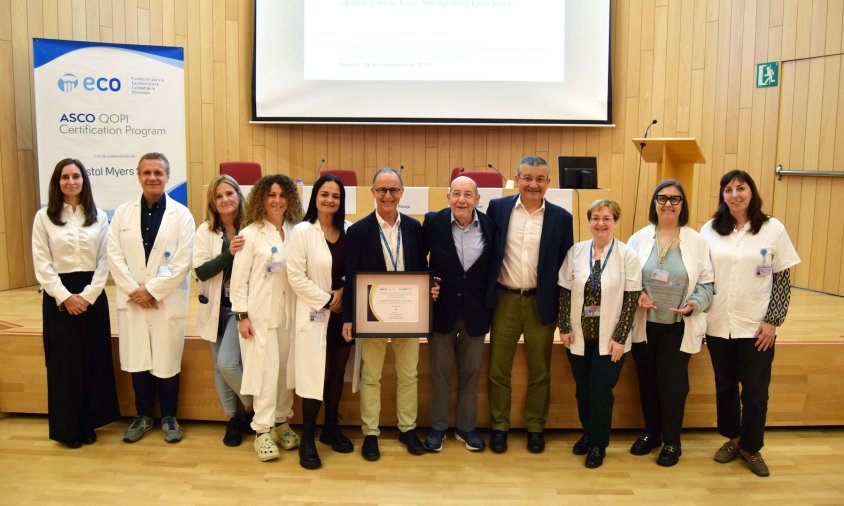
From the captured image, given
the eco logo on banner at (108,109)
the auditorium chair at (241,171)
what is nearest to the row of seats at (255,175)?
the auditorium chair at (241,171)

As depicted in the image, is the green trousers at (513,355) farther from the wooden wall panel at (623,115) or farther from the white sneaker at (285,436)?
the wooden wall panel at (623,115)

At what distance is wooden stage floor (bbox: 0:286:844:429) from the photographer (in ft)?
12.0

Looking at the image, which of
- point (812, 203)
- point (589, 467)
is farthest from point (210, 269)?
point (812, 203)

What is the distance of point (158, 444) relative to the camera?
346 cm

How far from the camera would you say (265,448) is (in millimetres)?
3244

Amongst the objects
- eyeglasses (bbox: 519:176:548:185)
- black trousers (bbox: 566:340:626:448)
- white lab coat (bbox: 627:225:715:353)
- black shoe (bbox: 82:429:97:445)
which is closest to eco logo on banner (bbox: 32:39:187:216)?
black shoe (bbox: 82:429:97:445)

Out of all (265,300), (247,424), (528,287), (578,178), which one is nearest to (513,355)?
(528,287)

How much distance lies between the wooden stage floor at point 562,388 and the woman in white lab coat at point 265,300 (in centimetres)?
55

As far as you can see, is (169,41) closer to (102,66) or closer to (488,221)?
(102,66)

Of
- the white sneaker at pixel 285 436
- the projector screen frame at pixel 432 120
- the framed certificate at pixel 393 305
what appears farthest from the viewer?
the projector screen frame at pixel 432 120

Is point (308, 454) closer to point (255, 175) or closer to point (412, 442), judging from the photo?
point (412, 442)

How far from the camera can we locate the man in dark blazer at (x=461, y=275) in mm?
3205

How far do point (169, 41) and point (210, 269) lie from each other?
428cm

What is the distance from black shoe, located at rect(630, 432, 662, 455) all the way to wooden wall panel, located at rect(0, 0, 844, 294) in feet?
11.5
